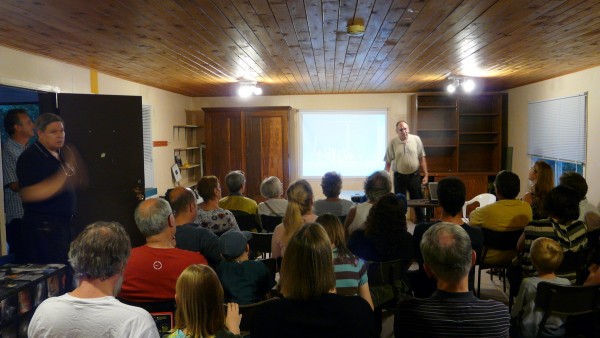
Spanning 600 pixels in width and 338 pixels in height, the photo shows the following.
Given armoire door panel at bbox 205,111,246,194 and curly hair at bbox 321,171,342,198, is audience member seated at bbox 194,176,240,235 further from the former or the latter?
armoire door panel at bbox 205,111,246,194

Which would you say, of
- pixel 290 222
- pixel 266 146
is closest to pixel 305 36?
pixel 290 222

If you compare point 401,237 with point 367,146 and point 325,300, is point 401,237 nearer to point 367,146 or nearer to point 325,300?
point 325,300

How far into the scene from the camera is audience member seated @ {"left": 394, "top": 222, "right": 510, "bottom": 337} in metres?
1.71

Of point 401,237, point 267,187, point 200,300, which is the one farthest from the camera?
point 267,187

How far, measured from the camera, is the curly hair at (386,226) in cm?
296

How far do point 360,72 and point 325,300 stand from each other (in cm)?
446

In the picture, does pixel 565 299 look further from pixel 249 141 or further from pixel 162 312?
pixel 249 141

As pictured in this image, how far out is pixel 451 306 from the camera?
5.68 feet

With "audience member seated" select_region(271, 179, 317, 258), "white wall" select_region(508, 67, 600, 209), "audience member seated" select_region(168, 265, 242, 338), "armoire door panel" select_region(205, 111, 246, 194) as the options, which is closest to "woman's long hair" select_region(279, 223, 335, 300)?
"audience member seated" select_region(168, 265, 242, 338)

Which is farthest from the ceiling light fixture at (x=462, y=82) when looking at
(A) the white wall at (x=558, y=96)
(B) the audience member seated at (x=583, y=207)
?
(B) the audience member seated at (x=583, y=207)

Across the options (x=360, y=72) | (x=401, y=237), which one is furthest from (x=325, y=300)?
(x=360, y=72)

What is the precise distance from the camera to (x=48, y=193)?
3658mm

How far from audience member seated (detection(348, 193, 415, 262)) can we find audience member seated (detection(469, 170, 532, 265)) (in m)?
1.00

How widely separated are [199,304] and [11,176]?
2964mm
